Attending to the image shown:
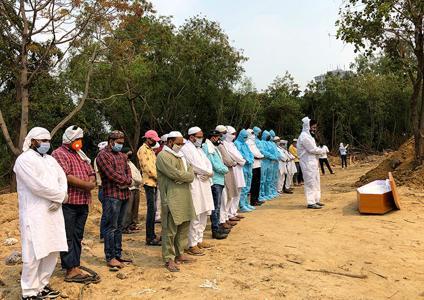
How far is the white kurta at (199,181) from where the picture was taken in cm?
588

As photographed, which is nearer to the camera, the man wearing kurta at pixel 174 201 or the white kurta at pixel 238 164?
the man wearing kurta at pixel 174 201

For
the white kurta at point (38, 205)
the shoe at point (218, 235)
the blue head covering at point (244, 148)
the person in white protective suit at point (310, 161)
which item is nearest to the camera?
the white kurta at point (38, 205)

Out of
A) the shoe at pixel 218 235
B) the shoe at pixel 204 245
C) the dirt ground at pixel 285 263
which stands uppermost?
the shoe at pixel 218 235

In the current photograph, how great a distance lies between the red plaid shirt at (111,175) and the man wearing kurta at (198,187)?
1000 millimetres

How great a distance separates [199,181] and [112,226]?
139 centimetres

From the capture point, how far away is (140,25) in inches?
627

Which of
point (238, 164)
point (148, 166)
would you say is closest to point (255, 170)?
point (238, 164)

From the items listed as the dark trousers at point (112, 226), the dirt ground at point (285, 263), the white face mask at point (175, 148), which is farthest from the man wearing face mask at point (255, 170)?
the dark trousers at point (112, 226)

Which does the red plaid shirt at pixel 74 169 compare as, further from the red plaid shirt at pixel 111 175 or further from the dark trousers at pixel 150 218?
the dark trousers at pixel 150 218

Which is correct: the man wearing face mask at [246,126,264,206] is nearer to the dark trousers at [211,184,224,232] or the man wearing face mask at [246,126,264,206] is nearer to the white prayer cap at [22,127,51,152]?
the dark trousers at [211,184,224,232]

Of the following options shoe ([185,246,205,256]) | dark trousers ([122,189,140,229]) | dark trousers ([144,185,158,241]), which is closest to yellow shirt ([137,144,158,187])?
dark trousers ([144,185,158,241])

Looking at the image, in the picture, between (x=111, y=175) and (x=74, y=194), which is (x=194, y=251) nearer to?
(x=111, y=175)

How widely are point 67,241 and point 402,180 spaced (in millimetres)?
8451

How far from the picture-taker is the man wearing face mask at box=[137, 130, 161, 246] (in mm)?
6438
